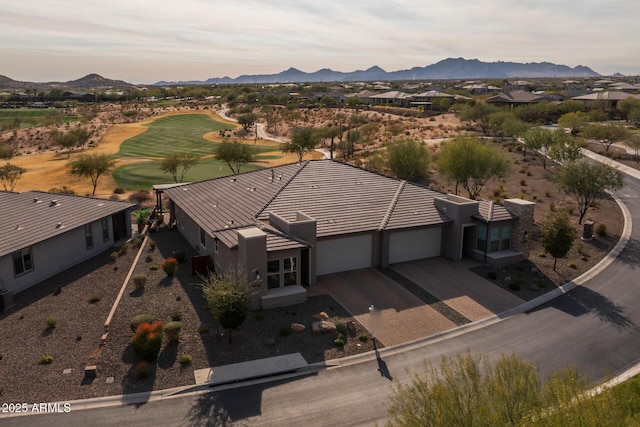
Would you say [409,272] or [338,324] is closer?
[338,324]

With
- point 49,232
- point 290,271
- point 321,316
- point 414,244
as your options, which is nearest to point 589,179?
point 414,244

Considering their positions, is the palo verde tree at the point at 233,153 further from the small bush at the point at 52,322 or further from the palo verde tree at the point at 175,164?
the small bush at the point at 52,322

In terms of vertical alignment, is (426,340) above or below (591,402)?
below

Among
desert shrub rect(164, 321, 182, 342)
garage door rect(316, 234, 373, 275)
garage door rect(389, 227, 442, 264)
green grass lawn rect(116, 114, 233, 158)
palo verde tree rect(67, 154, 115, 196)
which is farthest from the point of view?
green grass lawn rect(116, 114, 233, 158)

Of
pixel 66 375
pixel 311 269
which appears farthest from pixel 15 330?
pixel 311 269

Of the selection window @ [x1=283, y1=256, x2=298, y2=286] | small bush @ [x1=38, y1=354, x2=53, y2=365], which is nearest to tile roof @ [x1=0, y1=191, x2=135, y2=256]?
small bush @ [x1=38, y1=354, x2=53, y2=365]

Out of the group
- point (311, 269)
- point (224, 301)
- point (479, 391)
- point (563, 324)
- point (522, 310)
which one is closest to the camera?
point (479, 391)

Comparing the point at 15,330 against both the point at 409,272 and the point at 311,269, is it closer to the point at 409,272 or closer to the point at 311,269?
the point at 311,269

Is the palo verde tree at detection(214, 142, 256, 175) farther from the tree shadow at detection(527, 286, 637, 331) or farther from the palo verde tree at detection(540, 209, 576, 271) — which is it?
the tree shadow at detection(527, 286, 637, 331)
